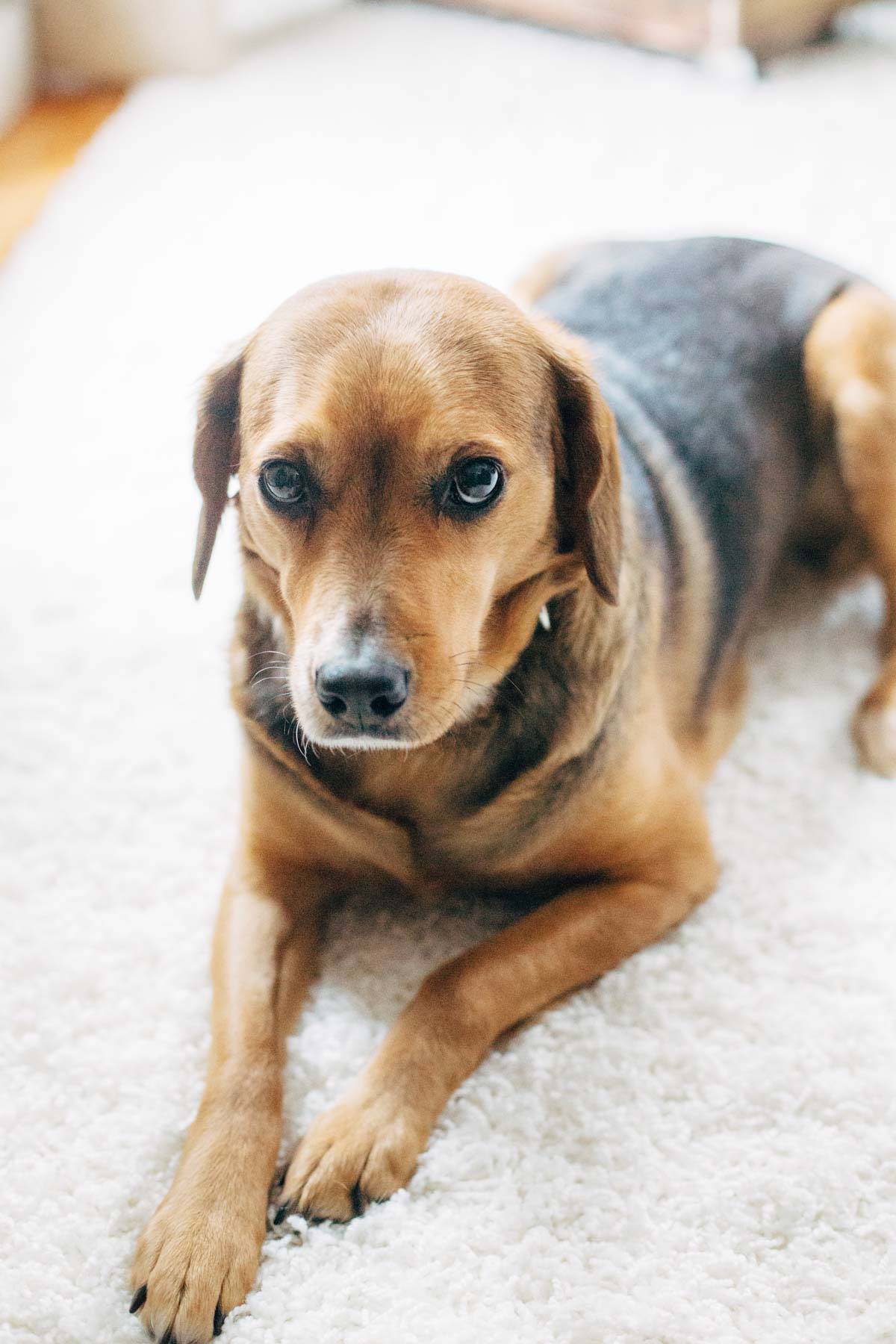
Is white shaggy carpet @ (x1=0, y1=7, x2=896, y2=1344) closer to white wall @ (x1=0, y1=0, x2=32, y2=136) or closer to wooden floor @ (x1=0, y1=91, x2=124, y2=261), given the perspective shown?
wooden floor @ (x1=0, y1=91, x2=124, y2=261)

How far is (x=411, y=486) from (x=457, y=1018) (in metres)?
0.77

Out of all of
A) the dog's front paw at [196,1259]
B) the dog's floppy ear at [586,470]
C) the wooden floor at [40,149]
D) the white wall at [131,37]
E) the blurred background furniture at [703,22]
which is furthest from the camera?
the white wall at [131,37]

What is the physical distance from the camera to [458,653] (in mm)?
1684

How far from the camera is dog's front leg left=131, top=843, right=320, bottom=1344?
1.55 meters

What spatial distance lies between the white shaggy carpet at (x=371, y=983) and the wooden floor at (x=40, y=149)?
0.93ft

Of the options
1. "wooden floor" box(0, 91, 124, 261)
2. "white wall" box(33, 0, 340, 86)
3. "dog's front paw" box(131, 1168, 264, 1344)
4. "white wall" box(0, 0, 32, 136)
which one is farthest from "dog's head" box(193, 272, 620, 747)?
"white wall" box(33, 0, 340, 86)

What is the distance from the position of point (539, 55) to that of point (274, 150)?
1.32m

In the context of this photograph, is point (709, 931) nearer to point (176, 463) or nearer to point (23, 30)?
point (176, 463)

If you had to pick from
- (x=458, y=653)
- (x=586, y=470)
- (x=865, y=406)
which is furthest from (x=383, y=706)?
(x=865, y=406)

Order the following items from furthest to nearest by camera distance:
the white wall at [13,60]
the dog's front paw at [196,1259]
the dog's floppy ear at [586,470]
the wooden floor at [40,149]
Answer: the white wall at [13,60], the wooden floor at [40,149], the dog's floppy ear at [586,470], the dog's front paw at [196,1259]

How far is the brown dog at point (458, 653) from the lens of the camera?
5.32 feet

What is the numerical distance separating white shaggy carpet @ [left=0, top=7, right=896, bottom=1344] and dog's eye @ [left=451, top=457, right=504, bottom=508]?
53 cm

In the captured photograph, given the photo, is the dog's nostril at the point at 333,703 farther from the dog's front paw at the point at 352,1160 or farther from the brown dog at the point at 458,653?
the dog's front paw at the point at 352,1160

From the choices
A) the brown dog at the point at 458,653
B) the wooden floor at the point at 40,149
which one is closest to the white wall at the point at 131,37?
the wooden floor at the point at 40,149
